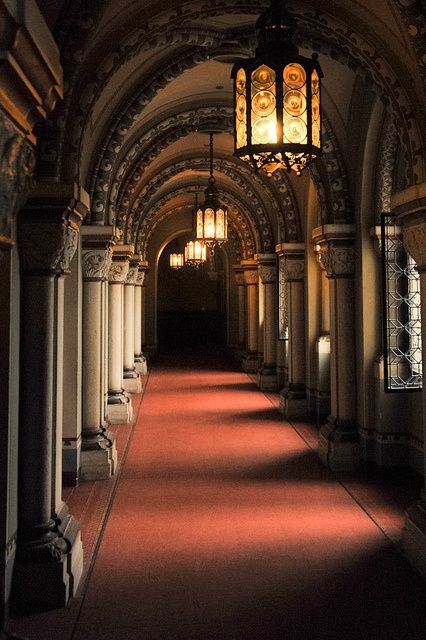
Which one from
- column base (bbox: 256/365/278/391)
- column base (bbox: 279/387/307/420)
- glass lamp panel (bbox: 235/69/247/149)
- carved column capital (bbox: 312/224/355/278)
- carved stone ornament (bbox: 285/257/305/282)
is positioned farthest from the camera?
column base (bbox: 256/365/278/391)

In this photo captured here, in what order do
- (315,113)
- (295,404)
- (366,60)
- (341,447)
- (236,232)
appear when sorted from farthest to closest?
(236,232), (295,404), (341,447), (366,60), (315,113)

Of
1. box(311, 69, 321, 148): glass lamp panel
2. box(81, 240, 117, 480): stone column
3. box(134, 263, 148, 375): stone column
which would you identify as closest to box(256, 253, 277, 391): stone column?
box(134, 263, 148, 375): stone column

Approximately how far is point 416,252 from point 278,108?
5.63 feet

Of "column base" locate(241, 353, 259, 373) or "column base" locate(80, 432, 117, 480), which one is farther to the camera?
"column base" locate(241, 353, 259, 373)

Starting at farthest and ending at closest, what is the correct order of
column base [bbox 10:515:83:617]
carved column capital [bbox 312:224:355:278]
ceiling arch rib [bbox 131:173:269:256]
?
ceiling arch rib [bbox 131:173:269:256] → carved column capital [bbox 312:224:355:278] → column base [bbox 10:515:83:617]

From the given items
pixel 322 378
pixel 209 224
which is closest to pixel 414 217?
pixel 322 378

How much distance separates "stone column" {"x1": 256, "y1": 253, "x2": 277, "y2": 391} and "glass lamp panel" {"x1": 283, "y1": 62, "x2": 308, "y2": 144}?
10.1 meters

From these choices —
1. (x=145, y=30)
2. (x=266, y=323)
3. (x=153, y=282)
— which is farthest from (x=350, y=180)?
(x=153, y=282)

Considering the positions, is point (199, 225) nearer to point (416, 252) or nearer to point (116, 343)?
point (116, 343)

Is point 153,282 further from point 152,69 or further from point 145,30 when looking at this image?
point 145,30

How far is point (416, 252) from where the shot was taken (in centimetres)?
466

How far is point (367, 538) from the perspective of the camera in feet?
17.0

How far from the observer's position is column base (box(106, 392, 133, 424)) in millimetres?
10117

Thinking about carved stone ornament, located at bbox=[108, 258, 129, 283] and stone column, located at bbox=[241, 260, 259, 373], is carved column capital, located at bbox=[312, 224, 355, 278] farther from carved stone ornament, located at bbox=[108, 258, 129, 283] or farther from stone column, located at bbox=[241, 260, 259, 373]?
stone column, located at bbox=[241, 260, 259, 373]
